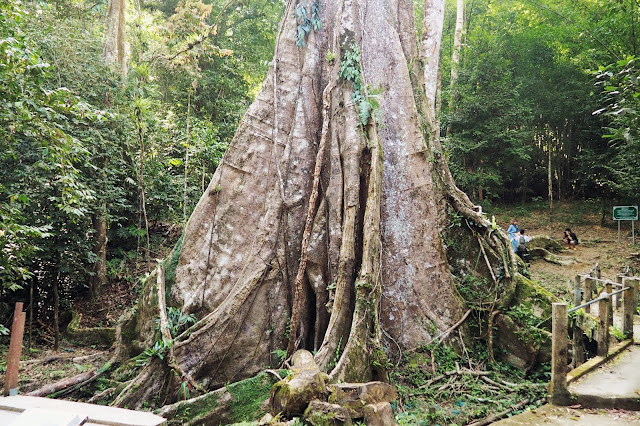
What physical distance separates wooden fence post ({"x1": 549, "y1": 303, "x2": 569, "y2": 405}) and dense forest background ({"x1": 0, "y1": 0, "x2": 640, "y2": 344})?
75.9 inches

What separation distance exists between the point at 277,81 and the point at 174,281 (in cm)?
325

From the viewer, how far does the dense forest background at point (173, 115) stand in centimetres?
511

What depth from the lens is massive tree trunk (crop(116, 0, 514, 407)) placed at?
4676 mm

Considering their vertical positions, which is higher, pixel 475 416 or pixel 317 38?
pixel 317 38

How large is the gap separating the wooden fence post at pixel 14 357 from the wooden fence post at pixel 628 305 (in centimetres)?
710

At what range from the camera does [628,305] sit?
5.59 metres

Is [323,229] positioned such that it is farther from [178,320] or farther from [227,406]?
[227,406]

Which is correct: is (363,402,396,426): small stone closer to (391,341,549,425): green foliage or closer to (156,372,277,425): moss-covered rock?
(391,341,549,425): green foliage

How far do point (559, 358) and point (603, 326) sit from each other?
147 cm

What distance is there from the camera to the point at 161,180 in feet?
33.0

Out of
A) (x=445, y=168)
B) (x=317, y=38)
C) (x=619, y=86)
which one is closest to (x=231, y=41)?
(x=317, y=38)

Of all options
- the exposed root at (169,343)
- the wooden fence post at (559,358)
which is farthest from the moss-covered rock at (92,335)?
the wooden fence post at (559,358)

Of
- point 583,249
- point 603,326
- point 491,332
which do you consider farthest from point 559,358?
point 583,249

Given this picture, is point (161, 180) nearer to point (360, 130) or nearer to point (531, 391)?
point (360, 130)
